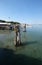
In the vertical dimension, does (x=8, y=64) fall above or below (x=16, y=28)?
below

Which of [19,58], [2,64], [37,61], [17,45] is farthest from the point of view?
[17,45]

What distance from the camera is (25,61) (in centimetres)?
1326

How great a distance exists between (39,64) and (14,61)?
8.47ft

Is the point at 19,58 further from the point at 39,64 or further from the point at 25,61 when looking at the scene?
the point at 39,64

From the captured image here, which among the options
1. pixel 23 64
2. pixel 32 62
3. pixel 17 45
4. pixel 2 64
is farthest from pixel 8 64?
pixel 17 45

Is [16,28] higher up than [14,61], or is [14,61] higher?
[16,28]

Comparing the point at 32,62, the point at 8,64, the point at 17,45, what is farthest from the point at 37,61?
the point at 17,45

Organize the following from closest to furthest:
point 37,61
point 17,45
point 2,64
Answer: point 2,64
point 37,61
point 17,45

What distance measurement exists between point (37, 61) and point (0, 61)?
3.75 meters

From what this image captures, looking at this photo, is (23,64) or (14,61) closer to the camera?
(23,64)

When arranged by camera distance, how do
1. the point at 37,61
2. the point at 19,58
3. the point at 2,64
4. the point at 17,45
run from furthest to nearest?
the point at 17,45
the point at 19,58
the point at 37,61
the point at 2,64

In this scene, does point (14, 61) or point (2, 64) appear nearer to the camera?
point (2, 64)

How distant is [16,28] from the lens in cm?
2117

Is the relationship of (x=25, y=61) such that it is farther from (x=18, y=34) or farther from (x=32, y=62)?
(x=18, y=34)
